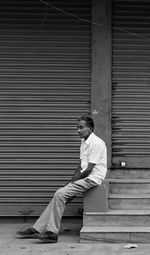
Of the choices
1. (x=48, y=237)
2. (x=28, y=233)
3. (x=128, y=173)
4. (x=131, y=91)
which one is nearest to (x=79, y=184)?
(x=48, y=237)

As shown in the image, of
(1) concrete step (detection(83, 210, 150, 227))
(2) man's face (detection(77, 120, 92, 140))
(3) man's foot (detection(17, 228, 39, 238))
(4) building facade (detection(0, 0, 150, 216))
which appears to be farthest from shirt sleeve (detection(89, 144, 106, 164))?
(3) man's foot (detection(17, 228, 39, 238))

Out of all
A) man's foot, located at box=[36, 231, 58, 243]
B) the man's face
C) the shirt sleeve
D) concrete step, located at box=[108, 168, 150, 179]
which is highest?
the man's face

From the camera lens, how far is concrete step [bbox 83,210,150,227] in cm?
773

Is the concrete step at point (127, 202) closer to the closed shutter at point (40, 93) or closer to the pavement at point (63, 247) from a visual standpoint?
the pavement at point (63, 247)

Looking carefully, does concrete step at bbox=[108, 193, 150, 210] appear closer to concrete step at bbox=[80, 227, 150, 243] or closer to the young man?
Result: the young man

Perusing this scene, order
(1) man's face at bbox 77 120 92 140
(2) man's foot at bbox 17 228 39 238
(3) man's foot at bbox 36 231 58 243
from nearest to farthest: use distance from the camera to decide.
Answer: (3) man's foot at bbox 36 231 58 243, (2) man's foot at bbox 17 228 39 238, (1) man's face at bbox 77 120 92 140

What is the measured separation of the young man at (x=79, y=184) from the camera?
297 inches

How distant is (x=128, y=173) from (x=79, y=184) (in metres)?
1.48

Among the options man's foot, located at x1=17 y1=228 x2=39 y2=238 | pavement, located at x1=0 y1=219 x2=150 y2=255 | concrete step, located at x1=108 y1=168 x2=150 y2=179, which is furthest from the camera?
concrete step, located at x1=108 y1=168 x2=150 y2=179

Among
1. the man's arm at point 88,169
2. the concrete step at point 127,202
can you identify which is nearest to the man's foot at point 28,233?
the man's arm at point 88,169

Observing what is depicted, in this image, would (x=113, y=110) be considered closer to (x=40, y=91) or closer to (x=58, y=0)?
(x=40, y=91)

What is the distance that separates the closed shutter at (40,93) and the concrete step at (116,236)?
5.49ft

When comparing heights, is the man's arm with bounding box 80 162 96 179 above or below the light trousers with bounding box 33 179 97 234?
above

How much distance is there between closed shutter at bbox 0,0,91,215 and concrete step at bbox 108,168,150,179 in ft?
2.20
